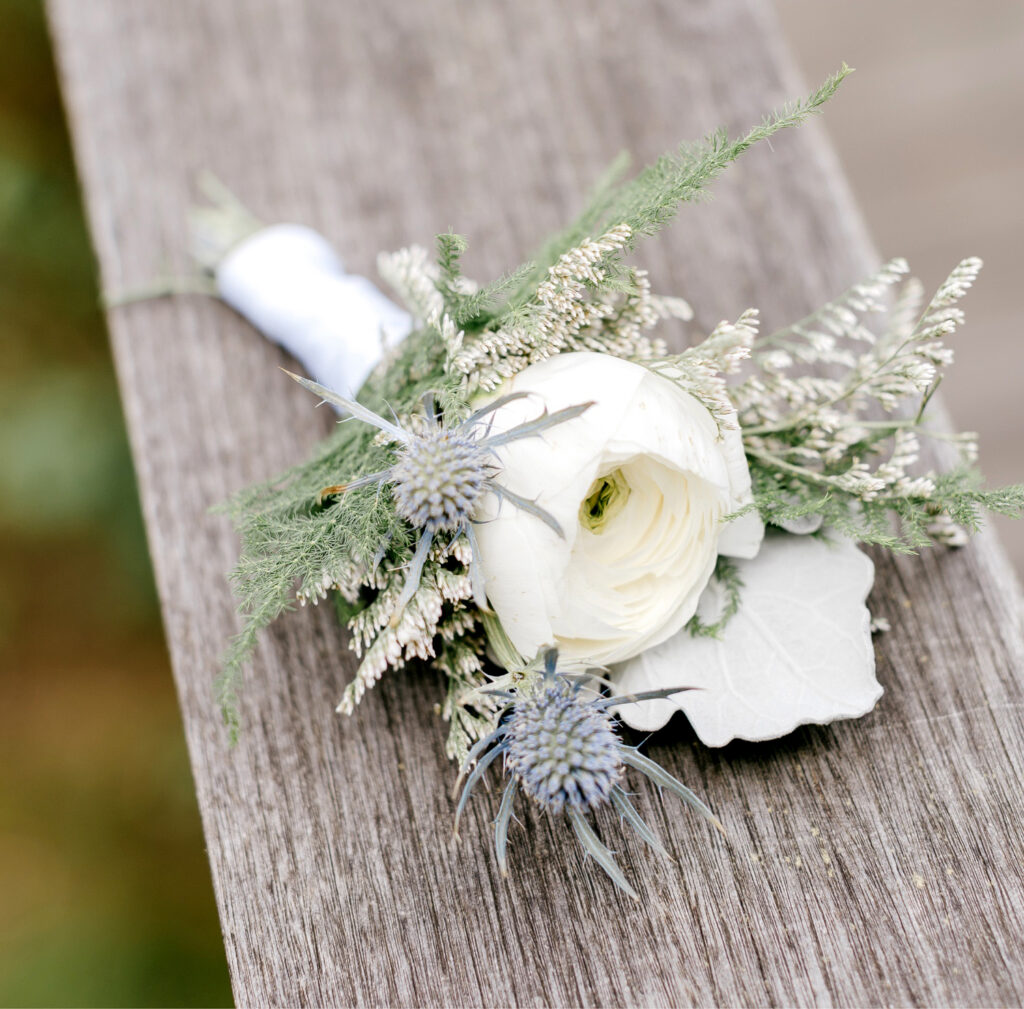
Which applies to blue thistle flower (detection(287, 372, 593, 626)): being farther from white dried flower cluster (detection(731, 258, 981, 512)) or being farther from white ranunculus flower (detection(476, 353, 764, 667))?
white dried flower cluster (detection(731, 258, 981, 512))

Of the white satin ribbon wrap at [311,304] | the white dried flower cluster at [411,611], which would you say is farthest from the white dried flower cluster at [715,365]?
the white satin ribbon wrap at [311,304]

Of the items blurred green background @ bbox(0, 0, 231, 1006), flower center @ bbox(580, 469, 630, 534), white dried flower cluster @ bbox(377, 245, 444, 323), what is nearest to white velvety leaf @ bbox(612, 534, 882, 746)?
flower center @ bbox(580, 469, 630, 534)

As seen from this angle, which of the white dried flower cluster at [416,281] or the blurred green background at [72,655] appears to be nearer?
the white dried flower cluster at [416,281]

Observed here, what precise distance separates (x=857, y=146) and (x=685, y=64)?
1.04 metres

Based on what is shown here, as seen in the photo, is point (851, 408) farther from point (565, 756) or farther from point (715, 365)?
point (565, 756)

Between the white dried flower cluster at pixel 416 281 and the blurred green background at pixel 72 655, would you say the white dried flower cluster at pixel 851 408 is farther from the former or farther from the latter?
the blurred green background at pixel 72 655

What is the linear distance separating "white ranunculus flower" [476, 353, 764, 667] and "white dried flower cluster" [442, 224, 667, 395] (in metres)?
0.02

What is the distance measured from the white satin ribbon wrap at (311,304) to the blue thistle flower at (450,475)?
0.26 m

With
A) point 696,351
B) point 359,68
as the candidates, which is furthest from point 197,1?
point 696,351

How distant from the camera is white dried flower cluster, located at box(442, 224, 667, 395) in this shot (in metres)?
0.69

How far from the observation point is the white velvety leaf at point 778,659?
2.38 feet

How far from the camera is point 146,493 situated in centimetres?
101

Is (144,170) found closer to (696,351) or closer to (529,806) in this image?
(696,351)

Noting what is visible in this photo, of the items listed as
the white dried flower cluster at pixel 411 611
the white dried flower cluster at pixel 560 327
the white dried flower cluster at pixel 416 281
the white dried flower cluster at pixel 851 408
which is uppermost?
the white dried flower cluster at pixel 416 281
